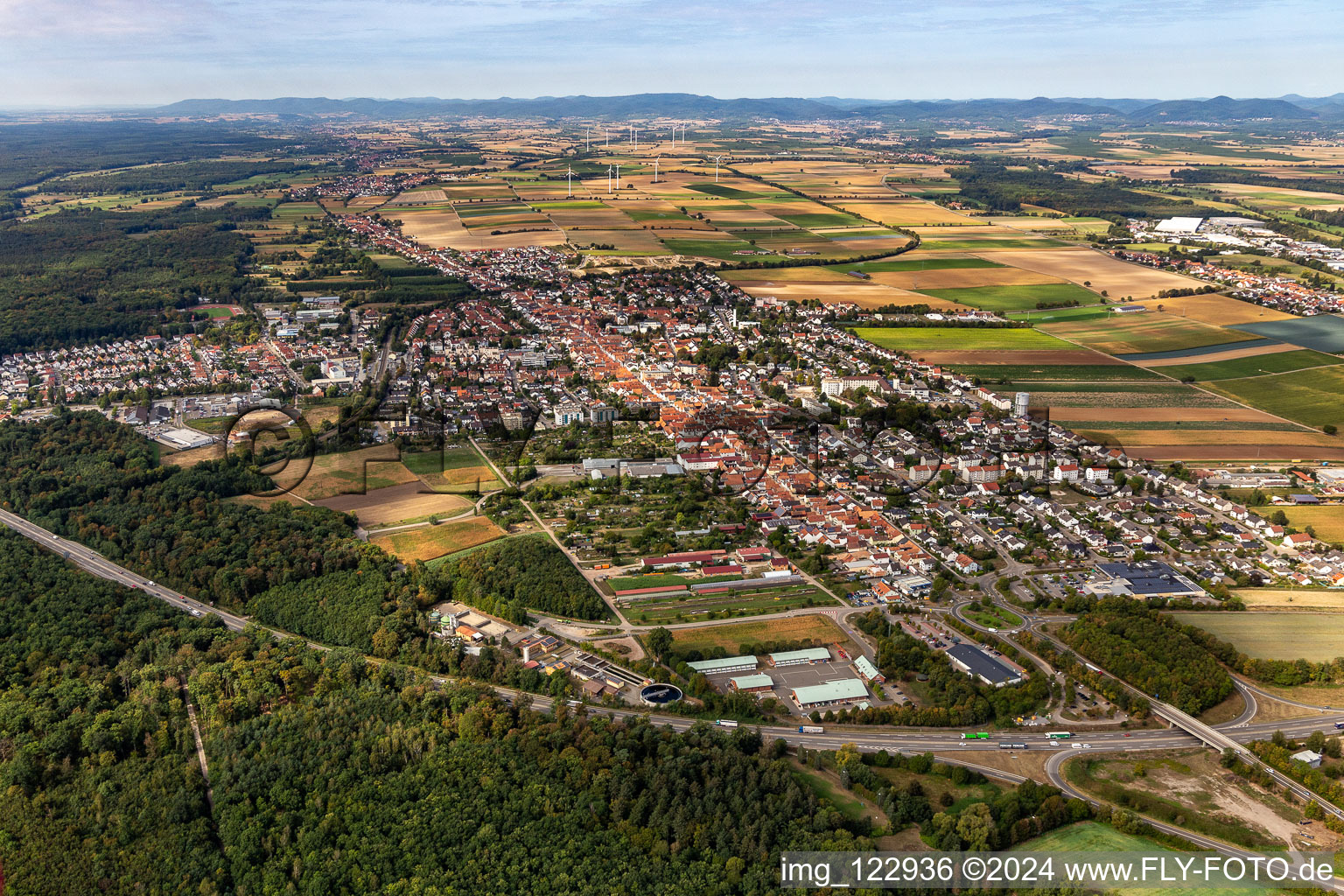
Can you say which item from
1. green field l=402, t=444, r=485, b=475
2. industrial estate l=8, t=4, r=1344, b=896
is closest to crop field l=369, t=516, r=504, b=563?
industrial estate l=8, t=4, r=1344, b=896

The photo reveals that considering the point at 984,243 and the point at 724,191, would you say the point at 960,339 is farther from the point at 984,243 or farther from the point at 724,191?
the point at 724,191

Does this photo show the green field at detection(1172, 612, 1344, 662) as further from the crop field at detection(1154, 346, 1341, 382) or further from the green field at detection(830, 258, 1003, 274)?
the green field at detection(830, 258, 1003, 274)

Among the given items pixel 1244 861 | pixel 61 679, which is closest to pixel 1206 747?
pixel 1244 861

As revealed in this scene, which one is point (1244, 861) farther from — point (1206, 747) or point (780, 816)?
point (780, 816)

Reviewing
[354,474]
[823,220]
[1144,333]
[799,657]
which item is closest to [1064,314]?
[1144,333]

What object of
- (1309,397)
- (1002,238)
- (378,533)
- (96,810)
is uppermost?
(1002,238)
